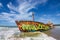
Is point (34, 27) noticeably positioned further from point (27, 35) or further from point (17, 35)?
point (17, 35)

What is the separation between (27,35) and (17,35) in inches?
5.1

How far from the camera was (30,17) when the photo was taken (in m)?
1.93

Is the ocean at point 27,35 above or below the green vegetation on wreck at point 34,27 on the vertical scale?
below

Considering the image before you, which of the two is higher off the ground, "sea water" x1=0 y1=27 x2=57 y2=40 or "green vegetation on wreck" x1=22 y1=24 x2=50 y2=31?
"green vegetation on wreck" x1=22 y1=24 x2=50 y2=31

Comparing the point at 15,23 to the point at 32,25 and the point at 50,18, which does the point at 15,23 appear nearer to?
the point at 32,25

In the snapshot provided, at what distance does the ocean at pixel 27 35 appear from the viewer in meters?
1.89

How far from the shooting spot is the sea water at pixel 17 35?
6.22 ft

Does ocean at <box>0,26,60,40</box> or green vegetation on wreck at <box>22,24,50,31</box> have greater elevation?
green vegetation on wreck at <box>22,24,50,31</box>

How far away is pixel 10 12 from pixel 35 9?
1.10 feet

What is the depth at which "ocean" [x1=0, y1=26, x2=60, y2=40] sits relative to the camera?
1.89m

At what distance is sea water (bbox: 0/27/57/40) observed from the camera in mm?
1896

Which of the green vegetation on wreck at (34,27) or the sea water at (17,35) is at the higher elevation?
the green vegetation on wreck at (34,27)

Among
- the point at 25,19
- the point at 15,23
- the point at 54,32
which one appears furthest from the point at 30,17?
the point at 54,32

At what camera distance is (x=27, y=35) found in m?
1.91
